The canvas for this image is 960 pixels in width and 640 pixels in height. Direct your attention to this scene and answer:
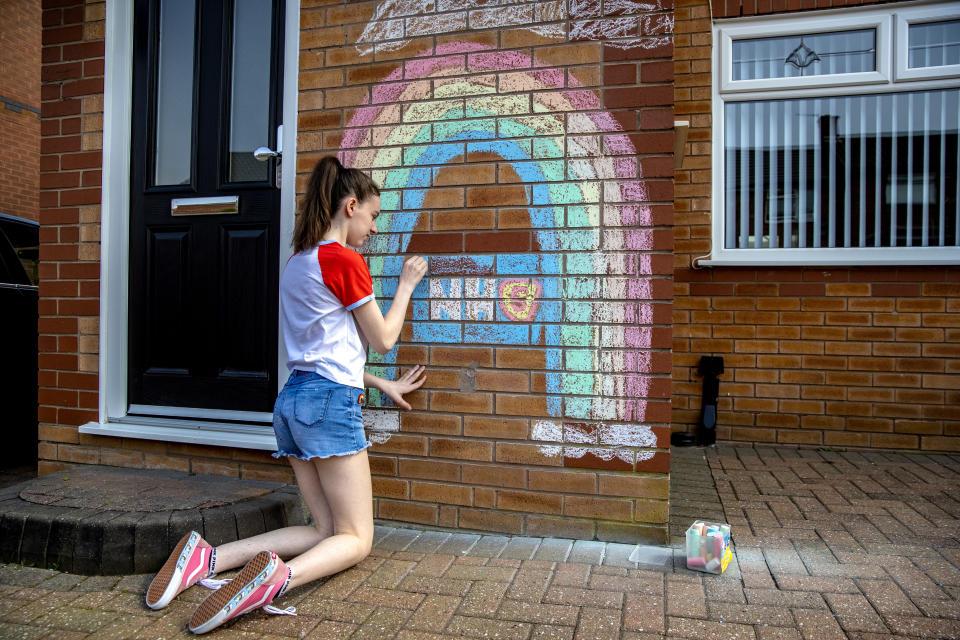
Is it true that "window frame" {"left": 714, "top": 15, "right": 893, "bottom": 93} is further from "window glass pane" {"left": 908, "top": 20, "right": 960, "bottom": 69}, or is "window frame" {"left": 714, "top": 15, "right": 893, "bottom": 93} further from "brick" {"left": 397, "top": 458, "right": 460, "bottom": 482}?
"brick" {"left": 397, "top": 458, "right": 460, "bottom": 482}

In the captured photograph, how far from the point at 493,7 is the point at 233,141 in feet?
5.11

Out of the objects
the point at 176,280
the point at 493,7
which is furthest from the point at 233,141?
the point at 493,7

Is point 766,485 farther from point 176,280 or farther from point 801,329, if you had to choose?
point 176,280

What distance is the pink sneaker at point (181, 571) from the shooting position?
2.24m

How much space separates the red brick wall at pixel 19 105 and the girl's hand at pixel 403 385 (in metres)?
9.92

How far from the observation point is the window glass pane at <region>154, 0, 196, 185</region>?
354cm

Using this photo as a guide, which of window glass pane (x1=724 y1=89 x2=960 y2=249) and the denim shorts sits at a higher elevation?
window glass pane (x1=724 y1=89 x2=960 y2=249)


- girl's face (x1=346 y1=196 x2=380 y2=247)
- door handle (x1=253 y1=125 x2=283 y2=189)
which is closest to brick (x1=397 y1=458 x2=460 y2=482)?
girl's face (x1=346 y1=196 x2=380 y2=247)

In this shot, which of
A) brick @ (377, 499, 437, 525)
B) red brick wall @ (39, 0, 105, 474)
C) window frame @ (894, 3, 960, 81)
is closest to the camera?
brick @ (377, 499, 437, 525)

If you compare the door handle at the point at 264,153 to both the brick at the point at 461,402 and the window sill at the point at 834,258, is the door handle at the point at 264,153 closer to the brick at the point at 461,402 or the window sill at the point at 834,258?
the brick at the point at 461,402

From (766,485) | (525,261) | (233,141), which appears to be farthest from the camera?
(766,485)

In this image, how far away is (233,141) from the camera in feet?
11.4

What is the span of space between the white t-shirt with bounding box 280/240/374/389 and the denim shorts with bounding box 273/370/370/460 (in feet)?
0.17

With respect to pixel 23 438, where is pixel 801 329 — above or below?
Answer: above
